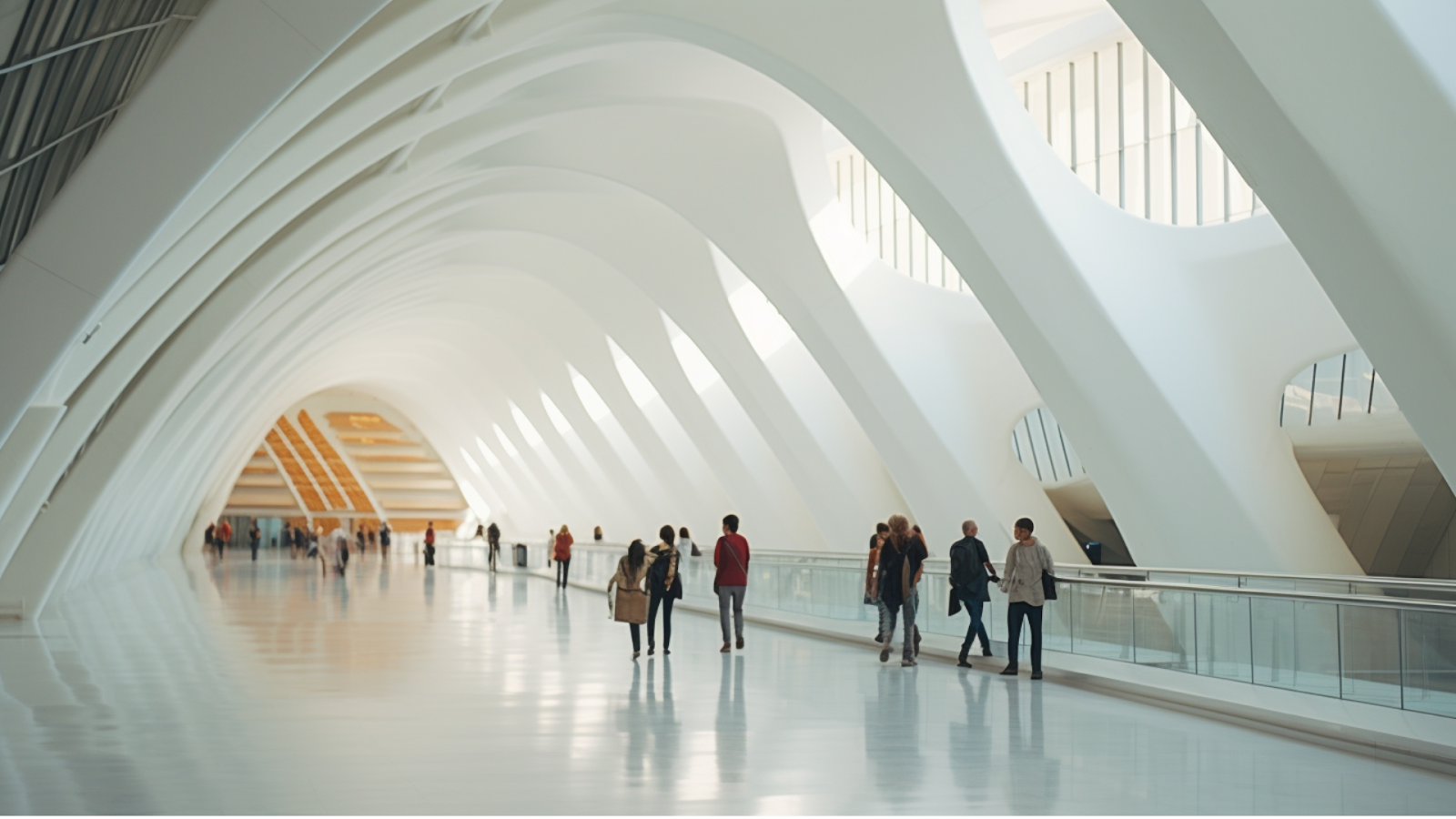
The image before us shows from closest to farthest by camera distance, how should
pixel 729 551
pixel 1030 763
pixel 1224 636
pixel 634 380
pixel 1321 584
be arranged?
pixel 1030 763, pixel 1224 636, pixel 1321 584, pixel 729 551, pixel 634 380

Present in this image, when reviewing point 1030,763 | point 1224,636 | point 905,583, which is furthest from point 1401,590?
point 1030,763

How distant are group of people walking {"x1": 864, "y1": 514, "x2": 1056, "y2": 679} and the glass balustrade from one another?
47 centimetres

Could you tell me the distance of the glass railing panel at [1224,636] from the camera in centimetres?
912

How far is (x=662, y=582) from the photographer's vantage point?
12.6 metres

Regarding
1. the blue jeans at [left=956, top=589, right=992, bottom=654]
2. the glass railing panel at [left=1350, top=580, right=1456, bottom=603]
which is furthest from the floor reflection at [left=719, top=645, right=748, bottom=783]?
the glass railing panel at [left=1350, top=580, right=1456, bottom=603]

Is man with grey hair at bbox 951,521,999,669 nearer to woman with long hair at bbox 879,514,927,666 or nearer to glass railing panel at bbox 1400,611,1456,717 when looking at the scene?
woman with long hair at bbox 879,514,927,666

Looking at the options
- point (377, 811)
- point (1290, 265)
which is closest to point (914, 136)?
point (1290, 265)

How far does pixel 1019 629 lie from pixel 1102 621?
66cm

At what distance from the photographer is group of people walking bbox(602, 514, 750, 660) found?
1215cm

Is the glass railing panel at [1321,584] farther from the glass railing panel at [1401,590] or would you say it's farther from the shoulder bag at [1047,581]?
the shoulder bag at [1047,581]

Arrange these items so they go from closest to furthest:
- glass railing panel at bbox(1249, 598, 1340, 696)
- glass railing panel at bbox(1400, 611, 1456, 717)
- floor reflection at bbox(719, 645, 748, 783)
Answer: floor reflection at bbox(719, 645, 748, 783)
glass railing panel at bbox(1400, 611, 1456, 717)
glass railing panel at bbox(1249, 598, 1340, 696)

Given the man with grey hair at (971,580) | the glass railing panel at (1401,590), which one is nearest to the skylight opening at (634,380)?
the man with grey hair at (971,580)

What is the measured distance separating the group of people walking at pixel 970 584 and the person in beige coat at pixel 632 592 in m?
2.09

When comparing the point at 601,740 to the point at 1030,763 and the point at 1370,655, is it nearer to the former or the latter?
the point at 1030,763
